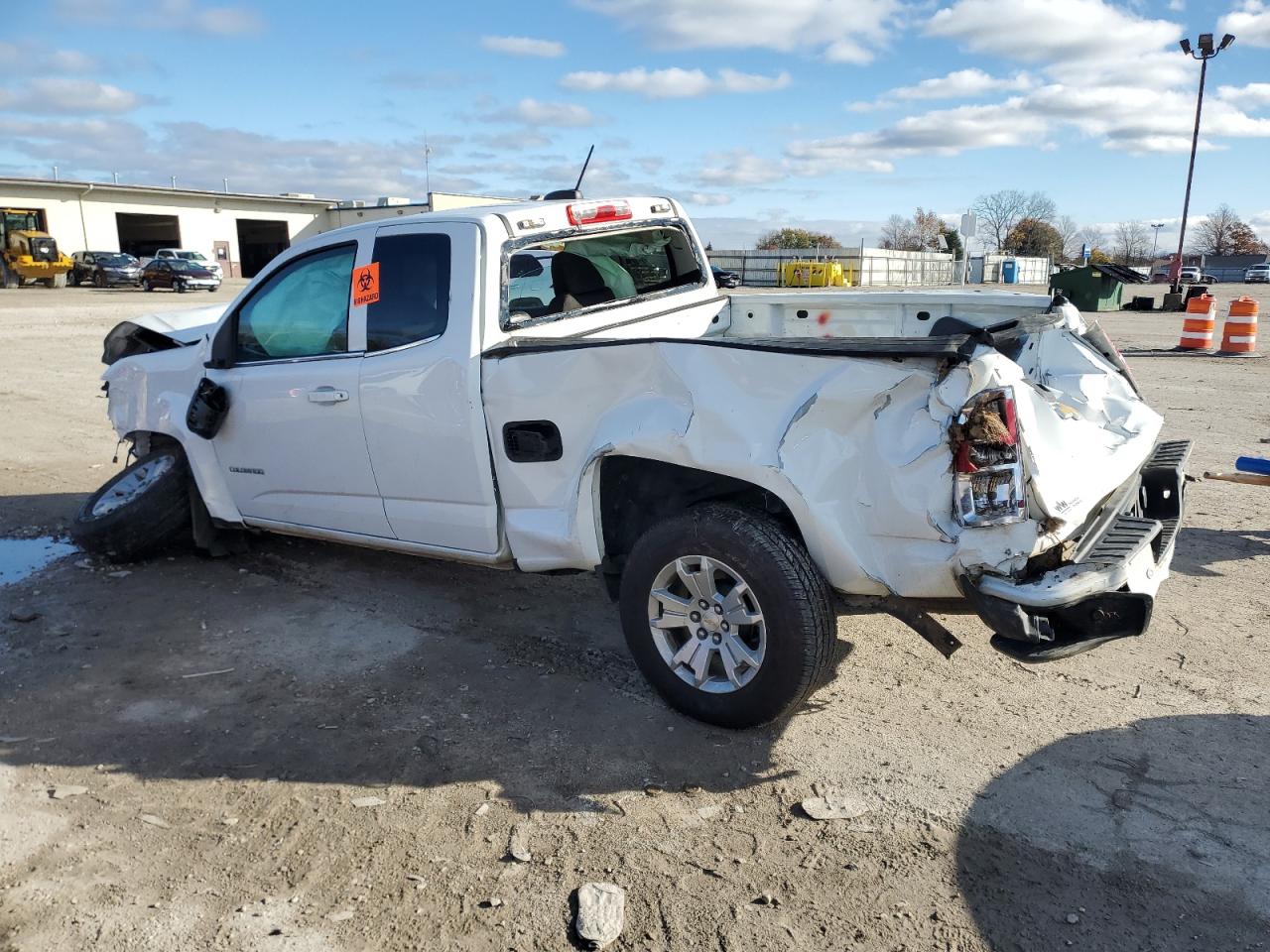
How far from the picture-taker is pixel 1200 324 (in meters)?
16.7

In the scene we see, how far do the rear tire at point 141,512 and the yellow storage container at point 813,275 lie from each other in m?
39.1

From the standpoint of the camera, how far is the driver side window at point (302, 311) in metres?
4.69

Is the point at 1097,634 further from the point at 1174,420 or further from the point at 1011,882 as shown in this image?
the point at 1174,420

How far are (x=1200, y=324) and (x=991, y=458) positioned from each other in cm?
1626

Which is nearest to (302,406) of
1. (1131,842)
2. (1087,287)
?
(1131,842)

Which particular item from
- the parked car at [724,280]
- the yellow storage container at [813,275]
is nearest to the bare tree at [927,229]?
the yellow storage container at [813,275]

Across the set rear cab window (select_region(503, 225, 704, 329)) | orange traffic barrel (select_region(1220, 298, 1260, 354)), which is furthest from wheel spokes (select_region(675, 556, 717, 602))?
orange traffic barrel (select_region(1220, 298, 1260, 354))

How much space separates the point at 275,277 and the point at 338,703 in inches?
89.0

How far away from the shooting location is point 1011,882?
2.84 meters

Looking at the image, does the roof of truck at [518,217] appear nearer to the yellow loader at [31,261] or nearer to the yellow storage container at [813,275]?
the yellow storage container at [813,275]

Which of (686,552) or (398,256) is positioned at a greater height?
(398,256)

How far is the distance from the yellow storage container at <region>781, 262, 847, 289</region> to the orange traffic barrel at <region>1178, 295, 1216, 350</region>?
2655 centimetres

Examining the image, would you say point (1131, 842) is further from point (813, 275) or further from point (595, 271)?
point (813, 275)

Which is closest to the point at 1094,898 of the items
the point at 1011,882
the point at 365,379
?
the point at 1011,882
